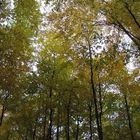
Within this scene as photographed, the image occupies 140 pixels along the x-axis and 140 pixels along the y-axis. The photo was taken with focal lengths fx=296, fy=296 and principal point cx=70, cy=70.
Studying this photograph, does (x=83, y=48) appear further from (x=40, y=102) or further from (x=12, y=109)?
(x=12, y=109)

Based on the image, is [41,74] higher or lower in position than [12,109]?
higher

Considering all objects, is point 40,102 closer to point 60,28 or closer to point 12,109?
point 12,109

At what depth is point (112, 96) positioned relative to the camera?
2916 cm

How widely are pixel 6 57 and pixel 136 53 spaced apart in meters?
6.06

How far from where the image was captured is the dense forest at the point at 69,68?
1325 centimetres

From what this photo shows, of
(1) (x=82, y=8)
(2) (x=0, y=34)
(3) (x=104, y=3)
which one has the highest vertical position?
(1) (x=82, y=8)

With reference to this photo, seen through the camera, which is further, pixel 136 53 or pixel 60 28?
pixel 60 28

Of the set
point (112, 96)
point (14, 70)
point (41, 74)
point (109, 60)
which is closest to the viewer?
point (109, 60)

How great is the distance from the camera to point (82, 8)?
49.7 feet

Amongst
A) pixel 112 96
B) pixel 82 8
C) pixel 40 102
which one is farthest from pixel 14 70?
pixel 112 96

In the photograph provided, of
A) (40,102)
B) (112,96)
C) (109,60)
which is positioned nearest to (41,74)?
(40,102)

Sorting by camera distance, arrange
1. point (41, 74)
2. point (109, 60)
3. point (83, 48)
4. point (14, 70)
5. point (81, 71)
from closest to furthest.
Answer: point (109, 60)
point (14, 70)
point (83, 48)
point (81, 71)
point (41, 74)

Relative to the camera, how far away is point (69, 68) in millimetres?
27516

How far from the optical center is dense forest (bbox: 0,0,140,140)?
1325cm
